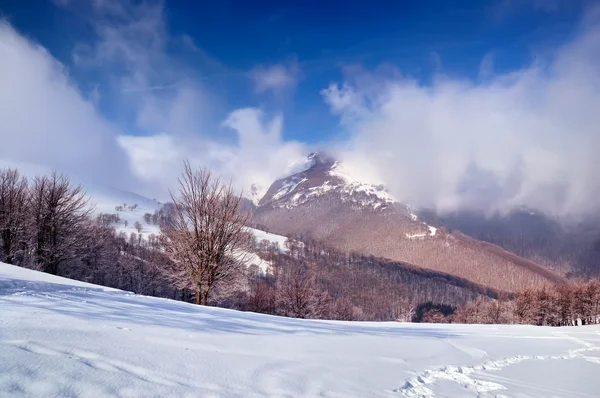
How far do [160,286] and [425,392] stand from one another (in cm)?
6622

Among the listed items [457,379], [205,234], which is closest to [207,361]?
[457,379]

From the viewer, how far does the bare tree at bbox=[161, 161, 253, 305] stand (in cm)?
1791

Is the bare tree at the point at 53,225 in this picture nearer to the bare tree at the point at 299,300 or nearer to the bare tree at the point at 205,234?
the bare tree at the point at 205,234

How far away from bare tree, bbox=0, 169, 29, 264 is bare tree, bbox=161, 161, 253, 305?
18894mm

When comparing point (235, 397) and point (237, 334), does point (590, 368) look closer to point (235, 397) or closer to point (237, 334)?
point (237, 334)

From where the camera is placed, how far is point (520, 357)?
9828 mm

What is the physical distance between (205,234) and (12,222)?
22648 mm

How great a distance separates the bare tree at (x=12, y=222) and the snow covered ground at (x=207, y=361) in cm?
2623

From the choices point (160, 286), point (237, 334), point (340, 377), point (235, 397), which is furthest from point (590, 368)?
point (160, 286)

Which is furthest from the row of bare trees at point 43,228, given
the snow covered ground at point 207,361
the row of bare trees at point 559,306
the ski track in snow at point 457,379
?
the row of bare trees at point 559,306

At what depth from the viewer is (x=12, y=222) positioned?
96.0 ft

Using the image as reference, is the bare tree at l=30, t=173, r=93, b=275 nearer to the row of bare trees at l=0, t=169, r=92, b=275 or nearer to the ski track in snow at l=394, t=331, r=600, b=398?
the row of bare trees at l=0, t=169, r=92, b=275

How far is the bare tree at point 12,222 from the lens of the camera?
28.4 meters

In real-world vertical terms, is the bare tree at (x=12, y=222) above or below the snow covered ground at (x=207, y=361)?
above
